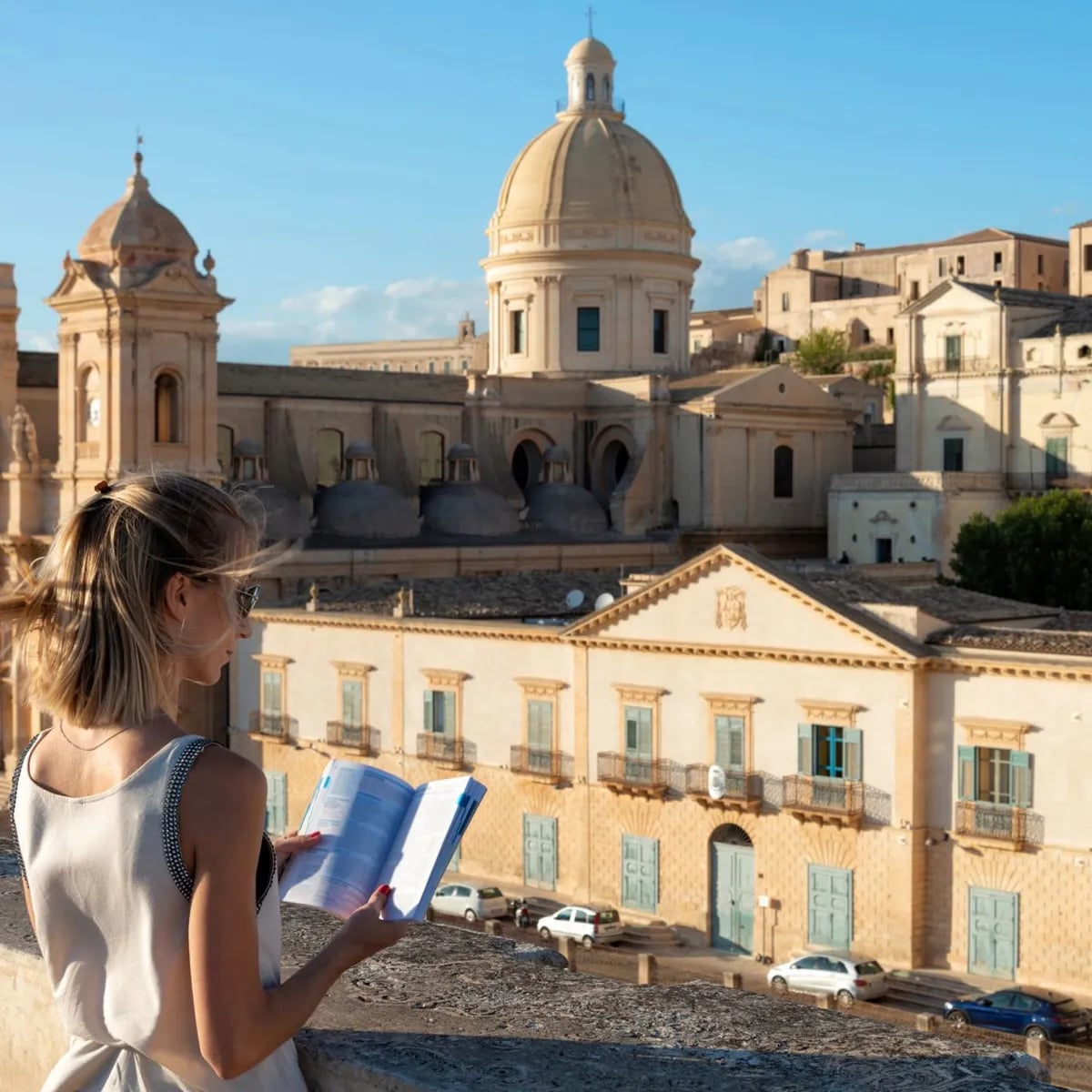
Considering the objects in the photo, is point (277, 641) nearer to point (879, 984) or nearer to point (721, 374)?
point (879, 984)

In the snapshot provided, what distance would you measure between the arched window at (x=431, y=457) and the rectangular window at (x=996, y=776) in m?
34.0

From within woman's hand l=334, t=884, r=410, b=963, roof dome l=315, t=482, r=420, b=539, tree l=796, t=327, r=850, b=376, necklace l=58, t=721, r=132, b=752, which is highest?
tree l=796, t=327, r=850, b=376

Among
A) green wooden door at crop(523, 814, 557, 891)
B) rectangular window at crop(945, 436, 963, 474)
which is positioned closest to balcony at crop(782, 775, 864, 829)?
green wooden door at crop(523, 814, 557, 891)

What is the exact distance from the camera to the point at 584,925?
92.6ft

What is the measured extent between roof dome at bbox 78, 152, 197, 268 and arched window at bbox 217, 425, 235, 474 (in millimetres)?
7610

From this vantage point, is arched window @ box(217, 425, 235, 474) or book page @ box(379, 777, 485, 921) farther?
arched window @ box(217, 425, 235, 474)

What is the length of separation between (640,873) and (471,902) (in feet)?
9.07

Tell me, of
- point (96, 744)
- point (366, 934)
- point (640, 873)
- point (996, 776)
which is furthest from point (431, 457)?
point (96, 744)

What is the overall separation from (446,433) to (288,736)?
76.4ft

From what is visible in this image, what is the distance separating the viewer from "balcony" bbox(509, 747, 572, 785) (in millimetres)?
31547

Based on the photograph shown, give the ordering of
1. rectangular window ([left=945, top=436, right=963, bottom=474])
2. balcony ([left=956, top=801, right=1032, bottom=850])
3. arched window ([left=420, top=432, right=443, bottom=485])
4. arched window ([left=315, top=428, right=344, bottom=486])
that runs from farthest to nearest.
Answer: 1. rectangular window ([left=945, top=436, right=963, bottom=474])
2. arched window ([left=420, top=432, right=443, bottom=485])
3. arched window ([left=315, top=428, right=344, bottom=486])
4. balcony ([left=956, top=801, right=1032, bottom=850])

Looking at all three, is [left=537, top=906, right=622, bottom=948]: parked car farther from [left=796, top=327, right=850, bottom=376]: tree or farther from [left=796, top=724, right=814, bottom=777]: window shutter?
[left=796, top=327, right=850, bottom=376]: tree

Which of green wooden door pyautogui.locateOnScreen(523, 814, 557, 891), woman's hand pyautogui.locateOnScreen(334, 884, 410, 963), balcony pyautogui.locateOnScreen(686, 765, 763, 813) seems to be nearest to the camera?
woman's hand pyautogui.locateOnScreen(334, 884, 410, 963)

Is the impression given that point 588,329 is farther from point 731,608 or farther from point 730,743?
point 730,743
